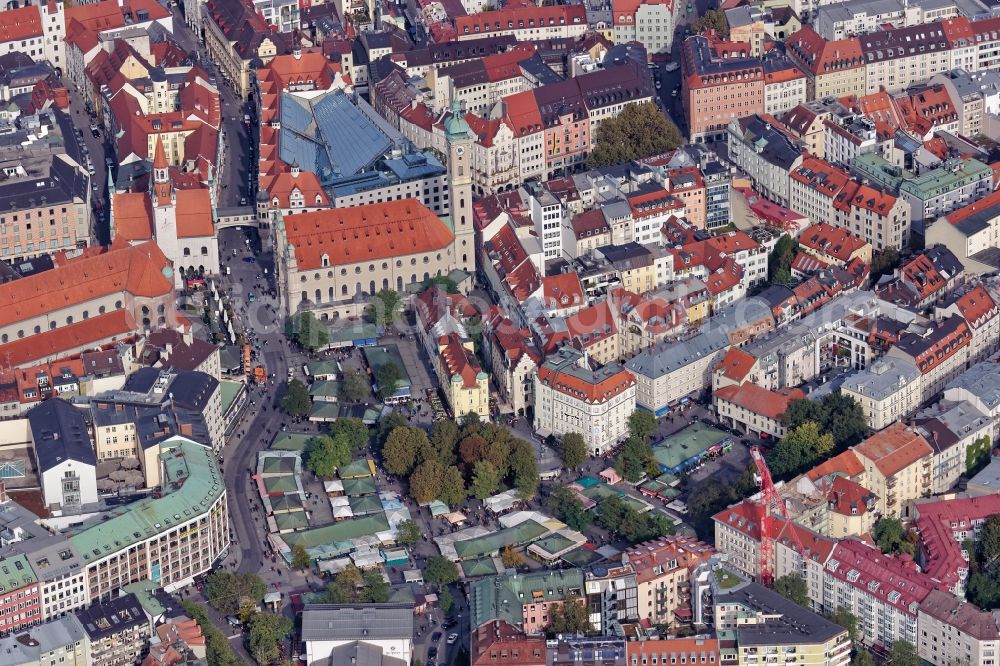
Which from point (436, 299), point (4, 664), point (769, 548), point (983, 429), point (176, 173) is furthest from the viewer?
point (176, 173)

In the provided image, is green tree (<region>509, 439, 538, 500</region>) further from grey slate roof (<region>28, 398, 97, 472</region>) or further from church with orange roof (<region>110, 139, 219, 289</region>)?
church with orange roof (<region>110, 139, 219, 289</region>)

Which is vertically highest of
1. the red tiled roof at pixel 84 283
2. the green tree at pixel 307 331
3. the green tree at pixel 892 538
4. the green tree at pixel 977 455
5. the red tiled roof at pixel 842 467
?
the red tiled roof at pixel 84 283

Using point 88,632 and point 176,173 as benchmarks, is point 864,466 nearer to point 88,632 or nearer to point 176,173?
point 88,632

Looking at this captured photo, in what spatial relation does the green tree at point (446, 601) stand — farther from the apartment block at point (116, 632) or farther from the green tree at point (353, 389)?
the green tree at point (353, 389)

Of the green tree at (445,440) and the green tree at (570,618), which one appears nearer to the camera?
the green tree at (570,618)

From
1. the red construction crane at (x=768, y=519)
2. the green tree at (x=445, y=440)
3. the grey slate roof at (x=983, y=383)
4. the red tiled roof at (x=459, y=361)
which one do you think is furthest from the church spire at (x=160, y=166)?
the grey slate roof at (x=983, y=383)

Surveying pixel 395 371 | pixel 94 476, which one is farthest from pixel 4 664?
pixel 395 371
